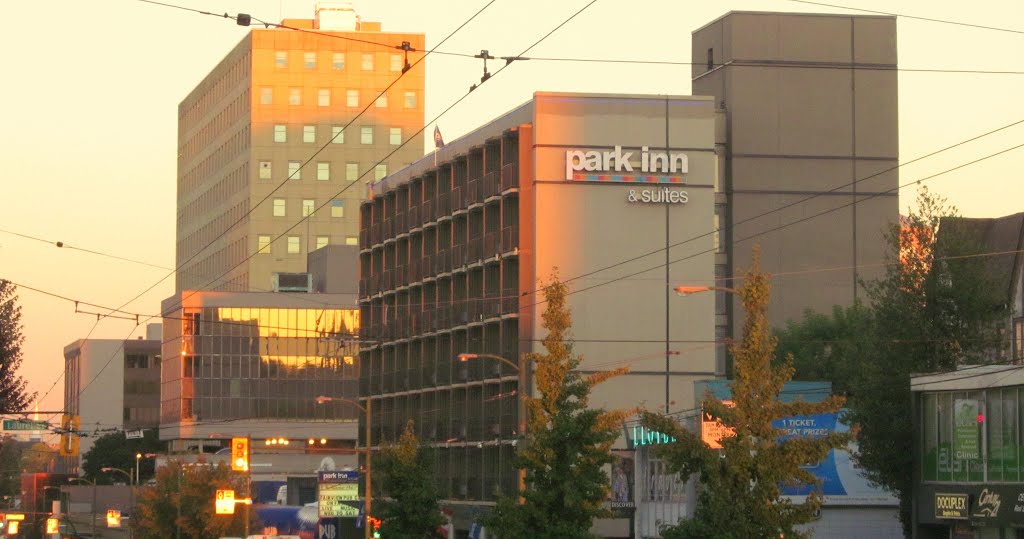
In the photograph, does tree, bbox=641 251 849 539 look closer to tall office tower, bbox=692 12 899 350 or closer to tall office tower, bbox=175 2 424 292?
tall office tower, bbox=692 12 899 350

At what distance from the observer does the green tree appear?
57188 mm

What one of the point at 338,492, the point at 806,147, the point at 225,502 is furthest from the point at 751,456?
the point at 225,502

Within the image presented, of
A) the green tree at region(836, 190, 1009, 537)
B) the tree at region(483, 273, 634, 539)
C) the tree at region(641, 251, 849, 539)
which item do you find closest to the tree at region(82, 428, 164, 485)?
the green tree at region(836, 190, 1009, 537)

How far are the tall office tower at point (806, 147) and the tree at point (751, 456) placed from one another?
51.0 m

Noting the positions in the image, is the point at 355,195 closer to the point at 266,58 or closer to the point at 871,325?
the point at 266,58

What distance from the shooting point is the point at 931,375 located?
5328 cm

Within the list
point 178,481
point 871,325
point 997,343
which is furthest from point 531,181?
point 178,481

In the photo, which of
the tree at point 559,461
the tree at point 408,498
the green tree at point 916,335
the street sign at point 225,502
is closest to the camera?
the tree at point 559,461

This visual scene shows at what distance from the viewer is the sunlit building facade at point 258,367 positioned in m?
152

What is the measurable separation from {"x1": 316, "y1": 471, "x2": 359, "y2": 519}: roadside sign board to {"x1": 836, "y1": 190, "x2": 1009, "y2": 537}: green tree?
2475 centimetres

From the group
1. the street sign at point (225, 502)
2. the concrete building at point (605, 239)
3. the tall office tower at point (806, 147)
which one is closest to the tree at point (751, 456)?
the concrete building at point (605, 239)

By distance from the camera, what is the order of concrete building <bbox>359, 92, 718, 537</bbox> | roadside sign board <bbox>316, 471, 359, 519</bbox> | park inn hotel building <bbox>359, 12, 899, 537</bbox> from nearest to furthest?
concrete building <bbox>359, 92, 718, 537</bbox> → park inn hotel building <bbox>359, 12, 899, 537</bbox> → roadside sign board <bbox>316, 471, 359, 519</bbox>

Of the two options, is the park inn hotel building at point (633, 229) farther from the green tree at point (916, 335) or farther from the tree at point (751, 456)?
the tree at point (751, 456)

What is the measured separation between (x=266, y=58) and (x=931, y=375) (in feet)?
420
